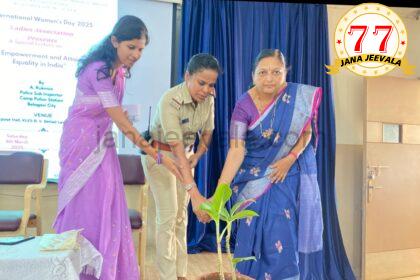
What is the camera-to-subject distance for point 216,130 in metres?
2.71

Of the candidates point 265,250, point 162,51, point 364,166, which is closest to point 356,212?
point 364,166

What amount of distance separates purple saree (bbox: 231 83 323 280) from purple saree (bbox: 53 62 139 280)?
1.77 feet

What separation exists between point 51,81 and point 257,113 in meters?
1.29

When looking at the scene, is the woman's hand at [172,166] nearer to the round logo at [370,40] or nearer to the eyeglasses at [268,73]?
the eyeglasses at [268,73]

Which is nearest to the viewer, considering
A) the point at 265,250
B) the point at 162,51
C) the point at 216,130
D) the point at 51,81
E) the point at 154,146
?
the point at 265,250

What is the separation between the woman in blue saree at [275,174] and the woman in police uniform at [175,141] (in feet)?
1.10

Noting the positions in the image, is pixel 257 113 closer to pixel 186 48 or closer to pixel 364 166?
pixel 186 48

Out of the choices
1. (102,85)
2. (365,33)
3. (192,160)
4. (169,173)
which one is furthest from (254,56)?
(102,85)

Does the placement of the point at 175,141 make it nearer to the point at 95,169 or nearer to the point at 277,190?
the point at 95,169

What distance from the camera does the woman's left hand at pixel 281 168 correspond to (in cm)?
168

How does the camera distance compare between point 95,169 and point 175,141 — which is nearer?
point 95,169

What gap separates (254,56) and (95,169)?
5.00 feet

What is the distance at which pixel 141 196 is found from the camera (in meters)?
2.18

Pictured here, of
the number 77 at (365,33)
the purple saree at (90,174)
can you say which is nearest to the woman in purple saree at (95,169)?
the purple saree at (90,174)
